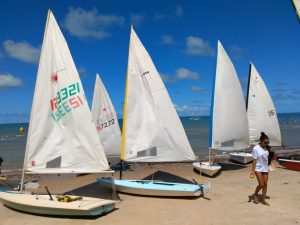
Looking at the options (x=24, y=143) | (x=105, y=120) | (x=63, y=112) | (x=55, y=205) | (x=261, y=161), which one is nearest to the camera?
(x=55, y=205)

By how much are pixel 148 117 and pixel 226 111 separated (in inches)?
201

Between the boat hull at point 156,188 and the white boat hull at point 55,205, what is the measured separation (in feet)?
5.34

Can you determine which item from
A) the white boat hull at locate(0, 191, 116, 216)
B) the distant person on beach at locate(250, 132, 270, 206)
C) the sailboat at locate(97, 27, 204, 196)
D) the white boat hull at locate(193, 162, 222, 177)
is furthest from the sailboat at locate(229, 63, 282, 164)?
the white boat hull at locate(0, 191, 116, 216)

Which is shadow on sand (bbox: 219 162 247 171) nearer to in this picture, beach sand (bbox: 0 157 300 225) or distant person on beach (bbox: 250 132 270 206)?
beach sand (bbox: 0 157 300 225)

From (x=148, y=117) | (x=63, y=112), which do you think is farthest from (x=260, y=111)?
(x=63, y=112)

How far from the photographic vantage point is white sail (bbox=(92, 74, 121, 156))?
15547 millimetres

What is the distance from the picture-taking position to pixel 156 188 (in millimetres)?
9938

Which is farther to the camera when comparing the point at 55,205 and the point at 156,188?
the point at 156,188

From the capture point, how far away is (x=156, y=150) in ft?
35.7

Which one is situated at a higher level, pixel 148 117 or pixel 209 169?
pixel 148 117

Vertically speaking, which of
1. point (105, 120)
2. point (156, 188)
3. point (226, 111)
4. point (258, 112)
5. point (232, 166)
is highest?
point (258, 112)

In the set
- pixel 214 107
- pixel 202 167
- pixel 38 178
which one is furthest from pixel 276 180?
pixel 38 178

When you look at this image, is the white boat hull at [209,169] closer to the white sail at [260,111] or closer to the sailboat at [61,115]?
the white sail at [260,111]

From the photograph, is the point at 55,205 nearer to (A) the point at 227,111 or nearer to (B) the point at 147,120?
(B) the point at 147,120
